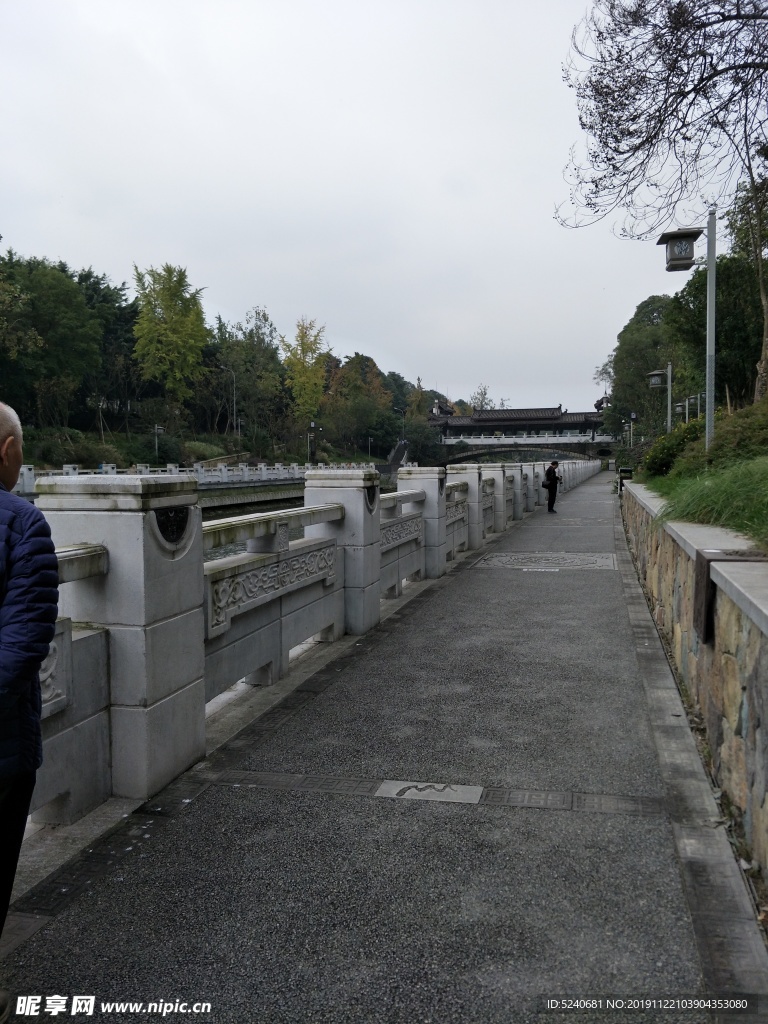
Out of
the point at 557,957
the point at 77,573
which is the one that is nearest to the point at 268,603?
the point at 77,573

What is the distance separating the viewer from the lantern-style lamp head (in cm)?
1138

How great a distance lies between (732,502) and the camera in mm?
6234

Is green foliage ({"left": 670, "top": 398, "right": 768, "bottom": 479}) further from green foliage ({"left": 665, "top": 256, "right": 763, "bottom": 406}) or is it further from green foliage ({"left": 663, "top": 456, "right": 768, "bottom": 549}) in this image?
green foliage ({"left": 665, "top": 256, "right": 763, "bottom": 406})

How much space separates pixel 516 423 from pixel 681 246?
117900 millimetres

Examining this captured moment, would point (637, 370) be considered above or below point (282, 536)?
above

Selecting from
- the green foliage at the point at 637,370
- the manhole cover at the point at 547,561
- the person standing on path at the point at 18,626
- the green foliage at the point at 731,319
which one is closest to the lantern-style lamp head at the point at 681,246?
the manhole cover at the point at 547,561

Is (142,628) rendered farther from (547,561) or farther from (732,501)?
(547,561)

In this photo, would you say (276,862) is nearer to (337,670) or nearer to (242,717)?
(242,717)

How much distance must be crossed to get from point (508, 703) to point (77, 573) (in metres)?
3.03

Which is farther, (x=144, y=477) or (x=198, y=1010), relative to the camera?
(x=144, y=477)

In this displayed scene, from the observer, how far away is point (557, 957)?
2.74 m

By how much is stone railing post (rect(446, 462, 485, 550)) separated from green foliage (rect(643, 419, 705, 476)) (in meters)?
3.06

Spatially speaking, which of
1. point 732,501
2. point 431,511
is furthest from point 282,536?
point 431,511

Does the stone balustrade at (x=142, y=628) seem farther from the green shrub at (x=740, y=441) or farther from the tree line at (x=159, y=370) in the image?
the tree line at (x=159, y=370)
